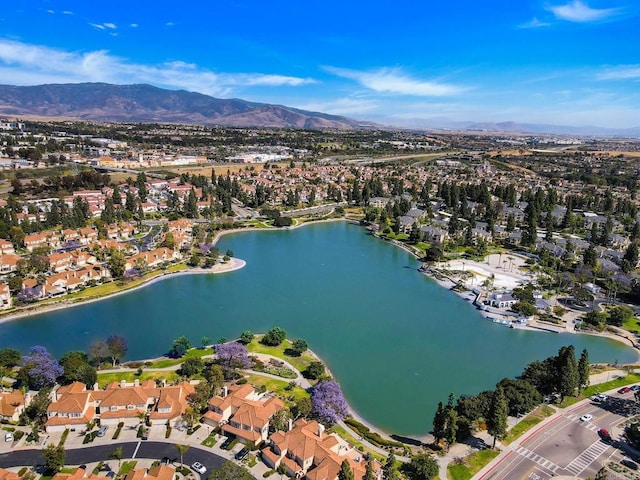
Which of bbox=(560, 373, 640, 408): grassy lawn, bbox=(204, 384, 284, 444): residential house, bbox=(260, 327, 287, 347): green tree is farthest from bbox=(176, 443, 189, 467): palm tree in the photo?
bbox=(560, 373, 640, 408): grassy lawn

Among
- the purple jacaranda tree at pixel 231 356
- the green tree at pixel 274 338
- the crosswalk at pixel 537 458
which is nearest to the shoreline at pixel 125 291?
the green tree at pixel 274 338

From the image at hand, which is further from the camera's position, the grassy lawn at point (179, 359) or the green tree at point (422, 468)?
A: the grassy lawn at point (179, 359)

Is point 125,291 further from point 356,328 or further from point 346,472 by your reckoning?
point 346,472

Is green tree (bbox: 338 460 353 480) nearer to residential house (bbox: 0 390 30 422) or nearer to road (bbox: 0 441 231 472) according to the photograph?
road (bbox: 0 441 231 472)

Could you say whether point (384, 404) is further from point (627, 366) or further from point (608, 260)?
point (608, 260)

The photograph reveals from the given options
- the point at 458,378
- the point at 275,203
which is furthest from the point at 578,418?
the point at 275,203

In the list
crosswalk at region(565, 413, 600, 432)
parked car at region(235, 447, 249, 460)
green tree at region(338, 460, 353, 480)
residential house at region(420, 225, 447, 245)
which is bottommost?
crosswalk at region(565, 413, 600, 432)

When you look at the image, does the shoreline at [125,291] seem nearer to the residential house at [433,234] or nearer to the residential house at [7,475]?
the residential house at [7,475]
